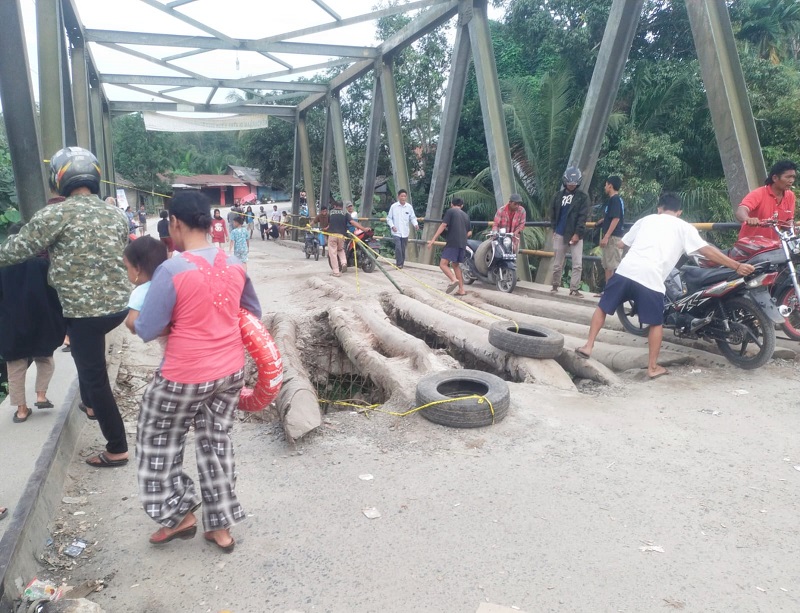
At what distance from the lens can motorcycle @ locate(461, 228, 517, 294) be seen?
8906 mm

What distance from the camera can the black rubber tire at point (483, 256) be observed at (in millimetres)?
9156

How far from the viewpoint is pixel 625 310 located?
6.48 metres

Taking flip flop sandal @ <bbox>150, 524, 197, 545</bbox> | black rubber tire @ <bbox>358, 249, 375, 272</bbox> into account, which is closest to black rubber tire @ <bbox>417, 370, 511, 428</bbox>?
flip flop sandal @ <bbox>150, 524, 197, 545</bbox>

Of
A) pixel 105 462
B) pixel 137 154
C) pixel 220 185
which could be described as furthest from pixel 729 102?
pixel 220 185

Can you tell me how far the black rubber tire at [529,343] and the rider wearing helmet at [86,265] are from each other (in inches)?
129

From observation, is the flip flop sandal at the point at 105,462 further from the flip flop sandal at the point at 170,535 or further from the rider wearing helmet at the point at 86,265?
the flip flop sandal at the point at 170,535

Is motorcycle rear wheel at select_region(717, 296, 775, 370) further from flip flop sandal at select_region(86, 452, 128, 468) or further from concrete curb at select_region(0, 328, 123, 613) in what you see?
concrete curb at select_region(0, 328, 123, 613)

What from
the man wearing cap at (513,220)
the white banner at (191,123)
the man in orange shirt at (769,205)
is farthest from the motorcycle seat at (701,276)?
the white banner at (191,123)

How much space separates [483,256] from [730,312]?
448 cm

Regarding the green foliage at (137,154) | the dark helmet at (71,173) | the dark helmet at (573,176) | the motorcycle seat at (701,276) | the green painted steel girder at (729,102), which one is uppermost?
the green foliage at (137,154)

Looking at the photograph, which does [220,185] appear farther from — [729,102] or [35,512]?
[35,512]

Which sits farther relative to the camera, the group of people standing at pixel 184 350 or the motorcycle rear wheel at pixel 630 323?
the motorcycle rear wheel at pixel 630 323

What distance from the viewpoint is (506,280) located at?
903 cm

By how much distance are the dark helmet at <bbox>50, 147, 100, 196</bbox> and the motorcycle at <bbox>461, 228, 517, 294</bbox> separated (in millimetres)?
6354
